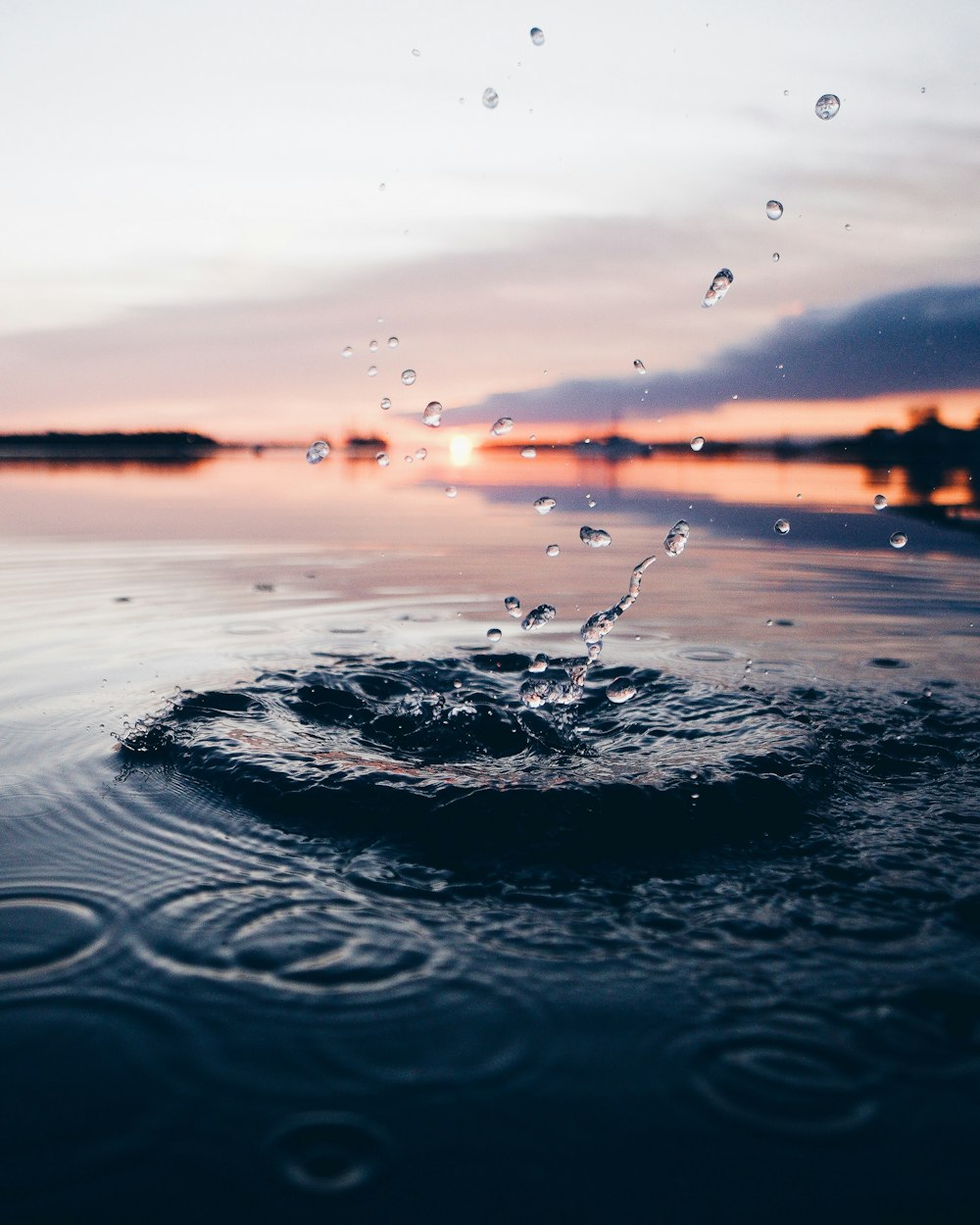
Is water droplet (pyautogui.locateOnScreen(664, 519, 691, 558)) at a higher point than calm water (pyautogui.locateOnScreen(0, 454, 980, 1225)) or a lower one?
higher

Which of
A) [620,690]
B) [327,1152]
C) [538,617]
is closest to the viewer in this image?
[327,1152]

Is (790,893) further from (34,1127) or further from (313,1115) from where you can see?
(34,1127)

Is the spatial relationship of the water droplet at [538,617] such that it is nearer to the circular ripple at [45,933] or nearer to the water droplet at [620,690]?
the water droplet at [620,690]

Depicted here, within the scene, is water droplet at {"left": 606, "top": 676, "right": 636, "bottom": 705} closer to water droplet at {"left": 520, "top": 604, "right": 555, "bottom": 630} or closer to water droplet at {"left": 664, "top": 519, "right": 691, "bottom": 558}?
water droplet at {"left": 520, "top": 604, "right": 555, "bottom": 630}

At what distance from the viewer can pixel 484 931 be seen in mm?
2693

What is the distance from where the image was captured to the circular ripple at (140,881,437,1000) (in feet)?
7.96

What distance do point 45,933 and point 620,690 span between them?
351 centimetres

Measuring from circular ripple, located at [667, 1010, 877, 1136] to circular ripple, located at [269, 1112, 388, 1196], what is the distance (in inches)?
26.2

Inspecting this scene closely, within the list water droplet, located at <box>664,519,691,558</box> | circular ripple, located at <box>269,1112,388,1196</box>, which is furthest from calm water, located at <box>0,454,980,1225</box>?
water droplet, located at <box>664,519,691,558</box>

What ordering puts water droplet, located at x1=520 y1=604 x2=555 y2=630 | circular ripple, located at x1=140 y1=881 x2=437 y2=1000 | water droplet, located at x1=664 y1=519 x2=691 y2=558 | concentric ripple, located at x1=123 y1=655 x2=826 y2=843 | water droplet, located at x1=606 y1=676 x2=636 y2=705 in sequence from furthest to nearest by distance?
1. water droplet, located at x1=664 y1=519 x2=691 y2=558
2. water droplet, located at x1=520 y1=604 x2=555 y2=630
3. water droplet, located at x1=606 y1=676 x2=636 y2=705
4. concentric ripple, located at x1=123 y1=655 x2=826 y2=843
5. circular ripple, located at x1=140 y1=881 x2=437 y2=1000

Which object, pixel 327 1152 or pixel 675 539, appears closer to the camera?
pixel 327 1152

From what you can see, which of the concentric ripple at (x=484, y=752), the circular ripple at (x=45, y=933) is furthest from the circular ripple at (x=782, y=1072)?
the circular ripple at (x=45, y=933)

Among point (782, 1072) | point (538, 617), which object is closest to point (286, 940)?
point (782, 1072)

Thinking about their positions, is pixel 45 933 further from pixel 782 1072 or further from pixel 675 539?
pixel 675 539
